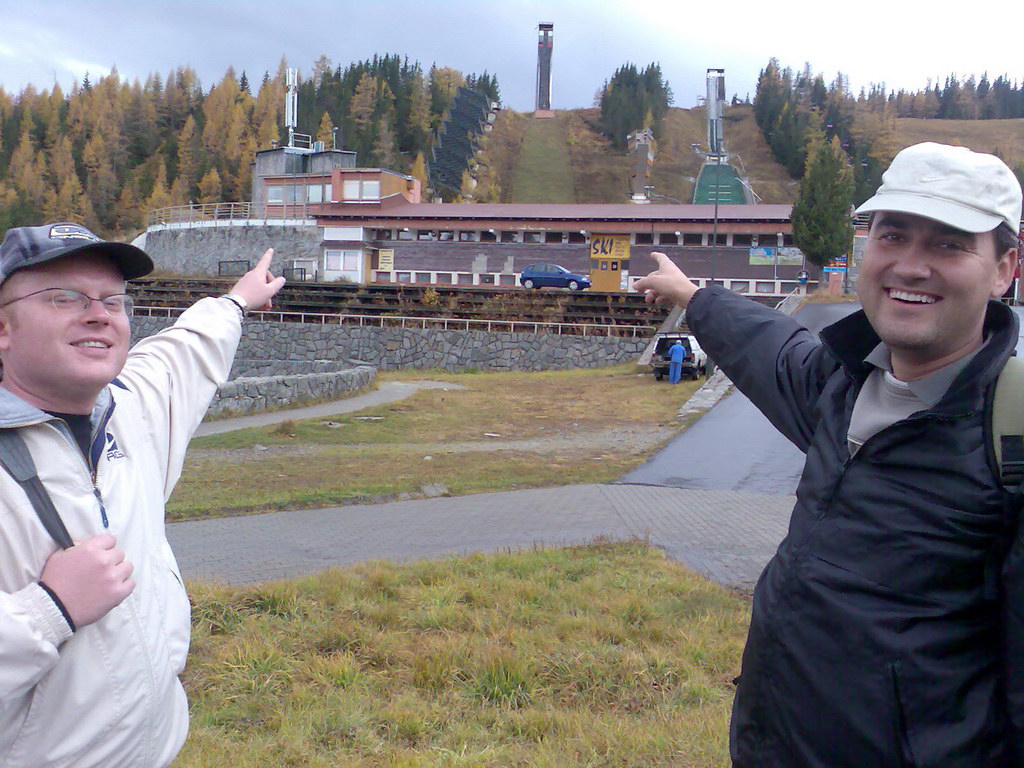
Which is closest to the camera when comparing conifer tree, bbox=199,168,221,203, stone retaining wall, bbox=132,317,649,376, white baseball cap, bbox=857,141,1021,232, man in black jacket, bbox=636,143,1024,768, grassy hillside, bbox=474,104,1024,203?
man in black jacket, bbox=636,143,1024,768

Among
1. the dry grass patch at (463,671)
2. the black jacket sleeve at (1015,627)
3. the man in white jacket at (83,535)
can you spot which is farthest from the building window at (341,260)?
the black jacket sleeve at (1015,627)

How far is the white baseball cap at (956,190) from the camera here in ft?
6.06

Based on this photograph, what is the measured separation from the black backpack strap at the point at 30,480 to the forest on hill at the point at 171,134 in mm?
93789

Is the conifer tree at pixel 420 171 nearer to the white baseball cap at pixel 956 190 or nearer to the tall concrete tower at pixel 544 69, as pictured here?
the tall concrete tower at pixel 544 69

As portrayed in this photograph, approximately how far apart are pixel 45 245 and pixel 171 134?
140 metres

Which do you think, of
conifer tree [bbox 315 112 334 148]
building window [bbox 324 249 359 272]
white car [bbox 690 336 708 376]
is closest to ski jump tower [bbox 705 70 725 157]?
building window [bbox 324 249 359 272]

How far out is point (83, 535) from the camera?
1.95 metres

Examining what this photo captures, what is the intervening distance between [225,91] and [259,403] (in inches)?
5167

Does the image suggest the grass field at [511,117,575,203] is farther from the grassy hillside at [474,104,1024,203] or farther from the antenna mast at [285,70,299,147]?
the antenna mast at [285,70,299,147]

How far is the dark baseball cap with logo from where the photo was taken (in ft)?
6.75

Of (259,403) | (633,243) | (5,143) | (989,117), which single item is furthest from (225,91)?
(989,117)

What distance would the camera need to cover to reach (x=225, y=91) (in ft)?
451

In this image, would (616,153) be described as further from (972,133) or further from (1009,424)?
(1009,424)

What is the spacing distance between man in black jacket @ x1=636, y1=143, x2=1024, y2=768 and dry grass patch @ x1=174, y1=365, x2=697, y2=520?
8919 millimetres
